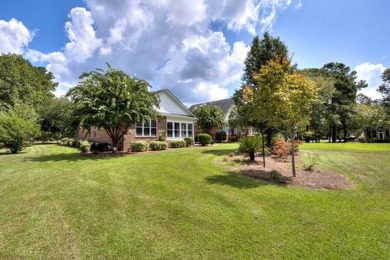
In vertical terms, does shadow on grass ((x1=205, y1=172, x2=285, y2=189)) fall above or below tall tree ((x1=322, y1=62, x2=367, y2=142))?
below

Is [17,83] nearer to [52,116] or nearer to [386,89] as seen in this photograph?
[52,116]

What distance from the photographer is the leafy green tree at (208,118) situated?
32.0 meters

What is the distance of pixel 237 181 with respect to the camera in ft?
26.3

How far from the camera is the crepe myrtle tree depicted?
13.5 m

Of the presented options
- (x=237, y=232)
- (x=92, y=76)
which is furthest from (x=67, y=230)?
(x=92, y=76)

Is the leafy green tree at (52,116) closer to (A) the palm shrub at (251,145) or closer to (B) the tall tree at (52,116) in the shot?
(B) the tall tree at (52,116)

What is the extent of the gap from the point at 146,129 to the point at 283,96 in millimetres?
14577

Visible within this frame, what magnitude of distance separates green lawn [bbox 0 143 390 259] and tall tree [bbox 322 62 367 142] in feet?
117

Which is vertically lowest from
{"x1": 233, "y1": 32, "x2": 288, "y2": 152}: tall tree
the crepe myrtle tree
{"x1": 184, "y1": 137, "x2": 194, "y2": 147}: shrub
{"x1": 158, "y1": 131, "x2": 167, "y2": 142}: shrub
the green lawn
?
the green lawn

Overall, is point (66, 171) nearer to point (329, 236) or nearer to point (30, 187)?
point (30, 187)

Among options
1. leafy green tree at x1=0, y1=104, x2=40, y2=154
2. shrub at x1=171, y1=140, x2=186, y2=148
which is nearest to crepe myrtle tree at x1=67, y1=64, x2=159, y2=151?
leafy green tree at x1=0, y1=104, x2=40, y2=154

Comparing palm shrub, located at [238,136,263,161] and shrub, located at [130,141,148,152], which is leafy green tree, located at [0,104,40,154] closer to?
shrub, located at [130,141,148,152]

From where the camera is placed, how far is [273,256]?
11.6ft

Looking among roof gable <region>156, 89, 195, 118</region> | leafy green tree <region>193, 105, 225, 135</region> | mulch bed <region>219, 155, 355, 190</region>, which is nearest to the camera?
mulch bed <region>219, 155, 355, 190</region>
